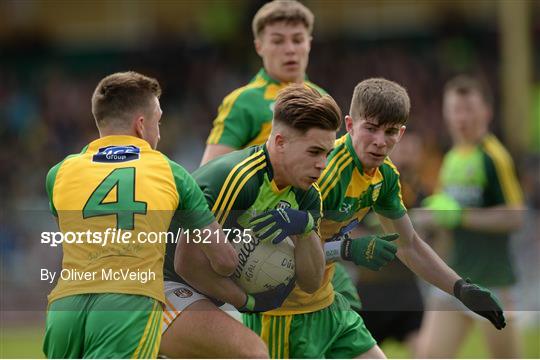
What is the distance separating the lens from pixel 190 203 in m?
4.87

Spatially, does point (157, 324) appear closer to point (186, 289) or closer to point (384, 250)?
point (186, 289)

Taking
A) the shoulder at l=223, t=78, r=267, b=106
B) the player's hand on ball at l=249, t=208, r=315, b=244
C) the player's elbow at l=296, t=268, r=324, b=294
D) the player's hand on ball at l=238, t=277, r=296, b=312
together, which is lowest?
the player's hand on ball at l=238, t=277, r=296, b=312

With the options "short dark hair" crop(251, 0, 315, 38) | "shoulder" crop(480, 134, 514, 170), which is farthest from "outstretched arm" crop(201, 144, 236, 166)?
"shoulder" crop(480, 134, 514, 170)

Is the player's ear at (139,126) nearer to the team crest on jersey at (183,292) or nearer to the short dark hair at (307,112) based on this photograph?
the short dark hair at (307,112)

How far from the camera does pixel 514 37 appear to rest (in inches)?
623

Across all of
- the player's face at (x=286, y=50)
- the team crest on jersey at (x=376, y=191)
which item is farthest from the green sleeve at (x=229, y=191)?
the player's face at (x=286, y=50)

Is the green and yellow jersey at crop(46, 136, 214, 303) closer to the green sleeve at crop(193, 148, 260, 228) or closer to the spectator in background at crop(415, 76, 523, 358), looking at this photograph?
the green sleeve at crop(193, 148, 260, 228)

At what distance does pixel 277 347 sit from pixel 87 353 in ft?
4.20

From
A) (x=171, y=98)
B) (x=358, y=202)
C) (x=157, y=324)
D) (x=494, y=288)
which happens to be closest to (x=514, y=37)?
(x=171, y=98)

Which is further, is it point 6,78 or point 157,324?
point 6,78

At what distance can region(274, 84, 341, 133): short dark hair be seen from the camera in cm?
508

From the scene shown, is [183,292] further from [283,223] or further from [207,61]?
[207,61]

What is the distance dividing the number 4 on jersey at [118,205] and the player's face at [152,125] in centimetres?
38

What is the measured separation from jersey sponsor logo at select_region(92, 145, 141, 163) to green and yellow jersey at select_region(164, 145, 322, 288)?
400mm
